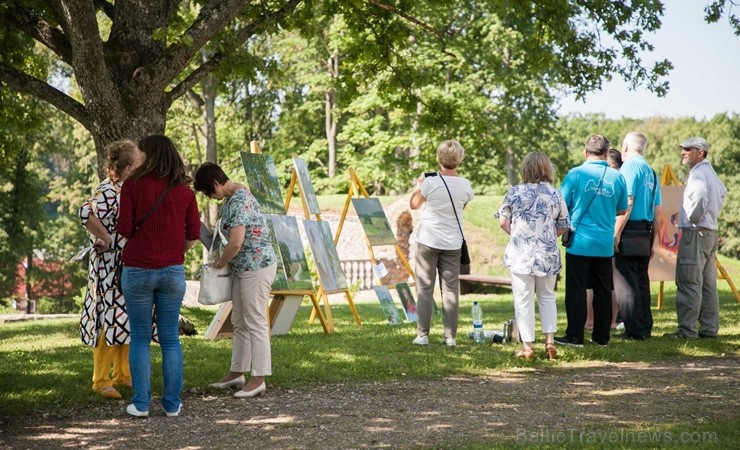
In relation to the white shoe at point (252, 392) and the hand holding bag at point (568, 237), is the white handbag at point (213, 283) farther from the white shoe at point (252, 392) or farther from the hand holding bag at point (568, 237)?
the hand holding bag at point (568, 237)

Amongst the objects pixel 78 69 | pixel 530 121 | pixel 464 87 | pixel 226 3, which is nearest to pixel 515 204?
pixel 226 3

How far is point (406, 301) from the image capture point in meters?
13.1

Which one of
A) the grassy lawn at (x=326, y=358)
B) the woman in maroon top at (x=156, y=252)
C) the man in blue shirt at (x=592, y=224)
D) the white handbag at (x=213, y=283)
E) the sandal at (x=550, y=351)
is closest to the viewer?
the woman in maroon top at (x=156, y=252)

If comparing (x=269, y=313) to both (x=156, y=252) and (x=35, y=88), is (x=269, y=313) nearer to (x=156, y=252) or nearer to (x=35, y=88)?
(x=35, y=88)

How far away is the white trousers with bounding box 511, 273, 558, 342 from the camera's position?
336 inches

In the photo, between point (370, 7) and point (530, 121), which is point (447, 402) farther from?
point (530, 121)

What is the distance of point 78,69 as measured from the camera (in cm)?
1001

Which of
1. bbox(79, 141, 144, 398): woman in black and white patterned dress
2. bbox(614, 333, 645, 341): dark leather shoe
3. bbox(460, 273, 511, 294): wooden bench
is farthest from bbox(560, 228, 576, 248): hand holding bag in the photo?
bbox(460, 273, 511, 294): wooden bench

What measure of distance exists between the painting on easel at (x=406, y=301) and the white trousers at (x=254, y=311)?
5874mm

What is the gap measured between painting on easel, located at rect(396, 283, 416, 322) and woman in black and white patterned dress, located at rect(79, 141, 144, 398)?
20.7 feet

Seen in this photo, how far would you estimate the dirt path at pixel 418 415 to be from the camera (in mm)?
5711

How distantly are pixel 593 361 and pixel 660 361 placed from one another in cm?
66

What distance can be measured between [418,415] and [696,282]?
4785mm

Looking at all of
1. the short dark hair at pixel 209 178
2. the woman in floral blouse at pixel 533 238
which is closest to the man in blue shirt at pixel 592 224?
the woman in floral blouse at pixel 533 238
